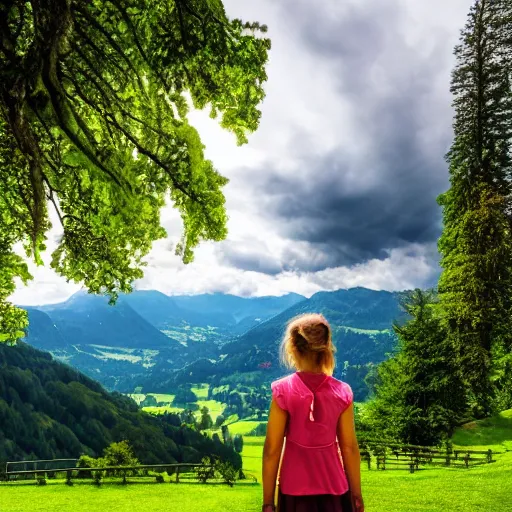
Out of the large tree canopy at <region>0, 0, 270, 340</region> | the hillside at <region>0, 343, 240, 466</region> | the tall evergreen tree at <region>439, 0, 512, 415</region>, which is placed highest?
the tall evergreen tree at <region>439, 0, 512, 415</region>

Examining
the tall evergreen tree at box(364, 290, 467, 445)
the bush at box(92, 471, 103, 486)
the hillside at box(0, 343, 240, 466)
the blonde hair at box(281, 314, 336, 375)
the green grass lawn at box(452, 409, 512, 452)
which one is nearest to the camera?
the blonde hair at box(281, 314, 336, 375)

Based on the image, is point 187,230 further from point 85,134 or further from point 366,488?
point 366,488

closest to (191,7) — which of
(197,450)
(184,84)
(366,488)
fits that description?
(184,84)

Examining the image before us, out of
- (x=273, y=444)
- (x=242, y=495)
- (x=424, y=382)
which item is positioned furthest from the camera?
(x=424, y=382)

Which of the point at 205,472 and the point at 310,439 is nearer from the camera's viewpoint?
the point at 310,439

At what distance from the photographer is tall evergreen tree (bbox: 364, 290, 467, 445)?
32.3 meters

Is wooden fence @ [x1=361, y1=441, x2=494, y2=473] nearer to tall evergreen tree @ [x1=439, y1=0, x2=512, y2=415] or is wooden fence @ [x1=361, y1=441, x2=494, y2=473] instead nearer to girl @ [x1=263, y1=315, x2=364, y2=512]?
tall evergreen tree @ [x1=439, y1=0, x2=512, y2=415]

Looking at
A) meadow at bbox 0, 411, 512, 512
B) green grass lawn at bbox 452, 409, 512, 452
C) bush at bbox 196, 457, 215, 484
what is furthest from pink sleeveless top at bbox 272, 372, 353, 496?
green grass lawn at bbox 452, 409, 512, 452

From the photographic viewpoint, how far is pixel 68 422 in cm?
14275

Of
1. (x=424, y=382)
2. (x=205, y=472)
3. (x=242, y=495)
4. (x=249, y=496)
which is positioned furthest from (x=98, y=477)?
(x=424, y=382)

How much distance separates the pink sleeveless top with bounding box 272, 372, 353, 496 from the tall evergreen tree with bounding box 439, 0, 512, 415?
1142 inches

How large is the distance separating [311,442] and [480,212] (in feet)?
101

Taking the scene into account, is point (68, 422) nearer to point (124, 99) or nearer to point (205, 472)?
point (205, 472)

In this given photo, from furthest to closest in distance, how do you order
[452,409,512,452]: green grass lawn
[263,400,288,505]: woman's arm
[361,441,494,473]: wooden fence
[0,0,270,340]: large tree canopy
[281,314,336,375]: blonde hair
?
[452,409,512,452]: green grass lawn
[361,441,494,473]: wooden fence
[0,0,270,340]: large tree canopy
[281,314,336,375]: blonde hair
[263,400,288,505]: woman's arm
